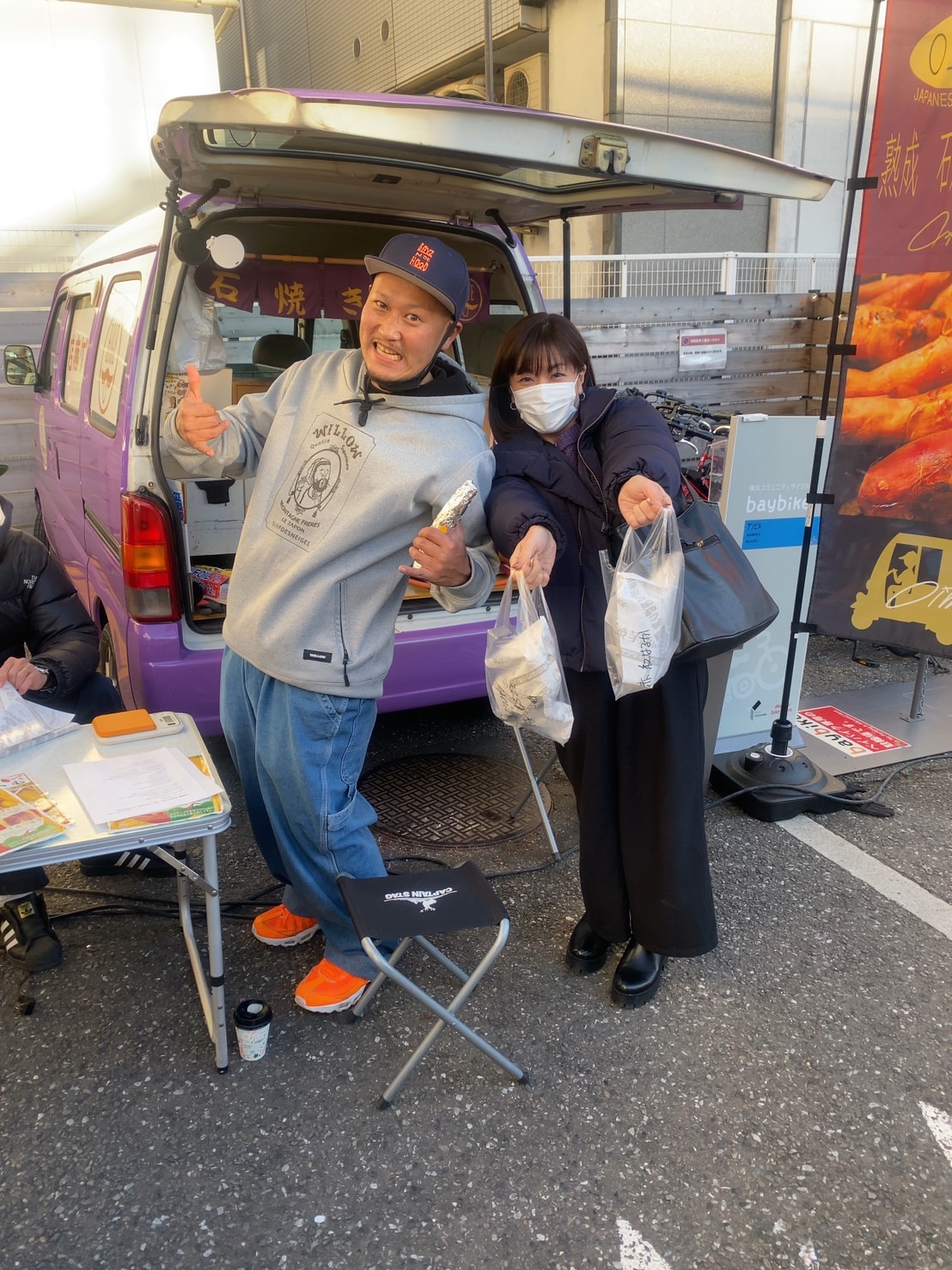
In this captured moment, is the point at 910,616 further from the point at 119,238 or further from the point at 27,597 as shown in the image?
the point at 119,238

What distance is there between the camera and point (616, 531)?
2.17 meters

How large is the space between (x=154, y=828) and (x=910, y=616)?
8.89ft

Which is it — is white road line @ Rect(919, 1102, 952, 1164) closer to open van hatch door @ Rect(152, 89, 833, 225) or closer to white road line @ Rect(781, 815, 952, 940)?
white road line @ Rect(781, 815, 952, 940)

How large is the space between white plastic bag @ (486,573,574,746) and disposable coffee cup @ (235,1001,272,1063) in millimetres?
921

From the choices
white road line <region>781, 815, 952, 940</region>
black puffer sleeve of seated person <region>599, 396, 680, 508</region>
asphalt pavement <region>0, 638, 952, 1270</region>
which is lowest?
white road line <region>781, 815, 952, 940</region>

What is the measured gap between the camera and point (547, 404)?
6.98ft

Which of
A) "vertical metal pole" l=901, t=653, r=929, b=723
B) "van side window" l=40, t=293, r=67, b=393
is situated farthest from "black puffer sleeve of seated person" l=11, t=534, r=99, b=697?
"vertical metal pole" l=901, t=653, r=929, b=723

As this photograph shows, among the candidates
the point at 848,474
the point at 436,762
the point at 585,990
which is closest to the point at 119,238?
the point at 436,762

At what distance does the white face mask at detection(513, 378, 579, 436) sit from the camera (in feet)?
6.97

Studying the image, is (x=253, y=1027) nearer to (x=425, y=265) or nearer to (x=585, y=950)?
(x=585, y=950)

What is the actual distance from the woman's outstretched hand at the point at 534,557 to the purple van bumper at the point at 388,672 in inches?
33.3

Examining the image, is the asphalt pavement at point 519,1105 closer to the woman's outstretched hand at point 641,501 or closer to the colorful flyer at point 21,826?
the colorful flyer at point 21,826

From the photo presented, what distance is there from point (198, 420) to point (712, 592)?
1.25 metres

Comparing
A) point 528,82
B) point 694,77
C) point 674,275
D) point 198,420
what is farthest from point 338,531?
point 528,82
